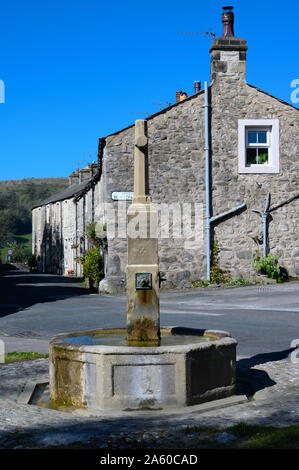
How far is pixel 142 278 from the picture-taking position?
6.05 meters

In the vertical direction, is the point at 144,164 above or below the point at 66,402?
above

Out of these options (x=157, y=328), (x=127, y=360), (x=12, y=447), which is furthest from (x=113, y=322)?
(x=12, y=447)

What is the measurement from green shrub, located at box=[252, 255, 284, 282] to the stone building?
26cm

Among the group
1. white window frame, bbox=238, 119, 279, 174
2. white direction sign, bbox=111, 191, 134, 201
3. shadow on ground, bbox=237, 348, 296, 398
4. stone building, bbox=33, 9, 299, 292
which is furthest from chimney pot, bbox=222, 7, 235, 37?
shadow on ground, bbox=237, 348, 296, 398

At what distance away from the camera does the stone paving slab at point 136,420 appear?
4.29 m

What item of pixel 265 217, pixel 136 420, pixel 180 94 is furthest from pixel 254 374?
pixel 180 94

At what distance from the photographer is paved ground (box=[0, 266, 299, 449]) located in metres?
4.43

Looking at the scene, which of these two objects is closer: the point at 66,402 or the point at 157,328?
the point at 66,402

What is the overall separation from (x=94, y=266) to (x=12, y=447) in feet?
53.2

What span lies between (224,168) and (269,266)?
351 cm

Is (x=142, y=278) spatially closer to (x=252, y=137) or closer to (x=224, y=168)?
(x=224, y=168)

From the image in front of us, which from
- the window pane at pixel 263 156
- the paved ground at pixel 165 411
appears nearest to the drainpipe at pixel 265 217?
the window pane at pixel 263 156

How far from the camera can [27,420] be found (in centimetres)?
498
